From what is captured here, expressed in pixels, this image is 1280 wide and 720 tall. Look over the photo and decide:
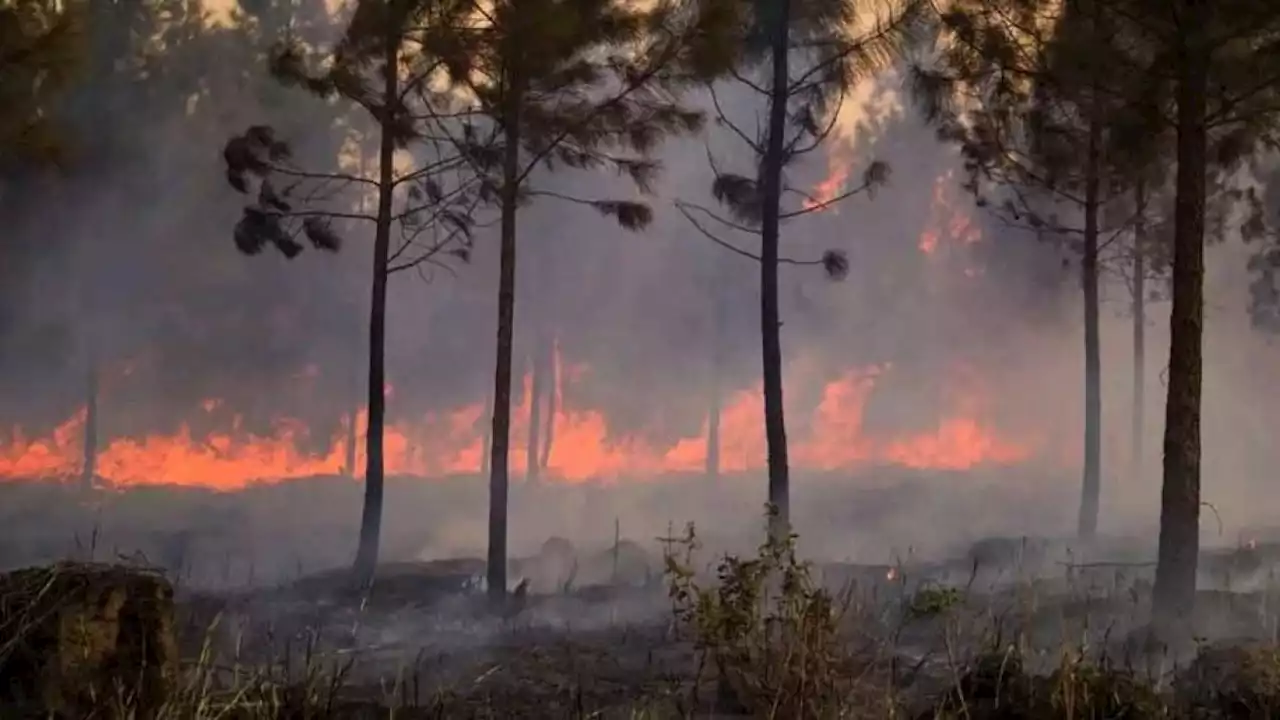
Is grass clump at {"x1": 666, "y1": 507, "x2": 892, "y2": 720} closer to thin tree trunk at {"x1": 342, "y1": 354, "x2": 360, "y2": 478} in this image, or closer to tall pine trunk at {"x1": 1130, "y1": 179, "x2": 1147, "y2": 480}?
tall pine trunk at {"x1": 1130, "y1": 179, "x2": 1147, "y2": 480}

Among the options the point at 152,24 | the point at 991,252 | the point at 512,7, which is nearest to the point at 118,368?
the point at 152,24

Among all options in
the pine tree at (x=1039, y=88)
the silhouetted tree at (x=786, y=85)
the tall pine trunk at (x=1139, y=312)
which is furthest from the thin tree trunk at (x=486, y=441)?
the tall pine trunk at (x=1139, y=312)

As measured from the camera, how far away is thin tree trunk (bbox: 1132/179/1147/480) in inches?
614

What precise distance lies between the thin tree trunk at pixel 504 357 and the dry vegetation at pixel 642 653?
534 mm

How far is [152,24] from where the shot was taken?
18109 millimetres

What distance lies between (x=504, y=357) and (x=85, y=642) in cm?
640

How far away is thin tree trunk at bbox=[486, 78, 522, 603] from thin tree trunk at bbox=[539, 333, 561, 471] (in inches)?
419

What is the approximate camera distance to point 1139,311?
19812 mm

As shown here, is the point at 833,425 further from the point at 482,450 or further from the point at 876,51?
the point at 876,51

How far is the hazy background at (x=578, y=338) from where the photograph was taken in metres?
17.6

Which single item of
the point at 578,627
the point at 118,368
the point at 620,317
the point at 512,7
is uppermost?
the point at 512,7

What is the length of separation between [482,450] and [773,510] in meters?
15.2

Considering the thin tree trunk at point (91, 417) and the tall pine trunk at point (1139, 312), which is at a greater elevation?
the tall pine trunk at point (1139, 312)

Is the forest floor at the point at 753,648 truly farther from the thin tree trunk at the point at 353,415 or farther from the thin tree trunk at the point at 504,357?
the thin tree trunk at the point at 353,415
